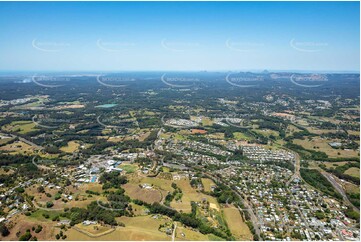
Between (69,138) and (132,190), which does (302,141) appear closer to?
(132,190)

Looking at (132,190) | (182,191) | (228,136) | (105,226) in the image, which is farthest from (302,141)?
(105,226)

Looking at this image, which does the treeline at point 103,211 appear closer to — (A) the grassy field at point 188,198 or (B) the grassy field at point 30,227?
(B) the grassy field at point 30,227

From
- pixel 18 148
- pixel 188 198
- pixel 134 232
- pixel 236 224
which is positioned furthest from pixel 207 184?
pixel 18 148

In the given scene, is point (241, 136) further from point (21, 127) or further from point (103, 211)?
point (21, 127)

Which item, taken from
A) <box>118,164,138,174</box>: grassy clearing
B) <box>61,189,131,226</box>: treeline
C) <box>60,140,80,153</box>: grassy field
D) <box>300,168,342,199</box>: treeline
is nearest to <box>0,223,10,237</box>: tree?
<box>61,189,131,226</box>: treeline

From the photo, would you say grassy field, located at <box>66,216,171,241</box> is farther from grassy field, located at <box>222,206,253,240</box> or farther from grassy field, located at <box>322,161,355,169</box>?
grassy field, located at <box>322,161,355,169</box>
